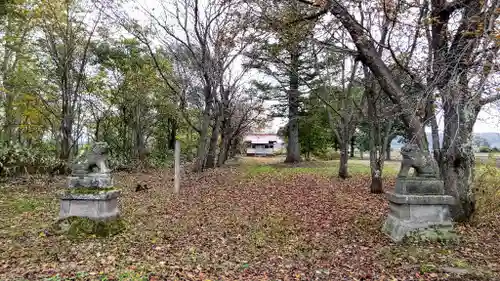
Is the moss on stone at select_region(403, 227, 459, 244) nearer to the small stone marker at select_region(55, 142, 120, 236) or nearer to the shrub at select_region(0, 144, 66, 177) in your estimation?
the small stone marker at select_region(55, 142, 120, 236)

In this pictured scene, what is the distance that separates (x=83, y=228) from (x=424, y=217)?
549 centimetres

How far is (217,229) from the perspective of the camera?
5.33 meters

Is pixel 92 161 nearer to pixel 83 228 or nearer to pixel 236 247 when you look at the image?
pixel 83 228

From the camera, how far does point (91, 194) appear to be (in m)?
4.81

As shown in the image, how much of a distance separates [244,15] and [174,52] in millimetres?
5275

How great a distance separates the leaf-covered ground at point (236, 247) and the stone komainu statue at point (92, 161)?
44.9 inches

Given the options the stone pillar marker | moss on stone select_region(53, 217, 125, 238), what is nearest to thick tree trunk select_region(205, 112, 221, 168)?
moss on stone select_region(53, 217, 125, 238)

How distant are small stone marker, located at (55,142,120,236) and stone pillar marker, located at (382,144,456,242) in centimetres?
477

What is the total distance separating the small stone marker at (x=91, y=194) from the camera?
189 inches

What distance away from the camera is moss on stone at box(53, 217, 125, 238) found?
463 cm

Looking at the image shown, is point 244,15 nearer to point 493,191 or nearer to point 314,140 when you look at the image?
point 493,191

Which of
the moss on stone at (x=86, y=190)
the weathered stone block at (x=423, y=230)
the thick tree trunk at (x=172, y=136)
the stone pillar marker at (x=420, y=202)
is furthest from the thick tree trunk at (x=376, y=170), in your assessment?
the thick tree trunk at (x=172, y=136)

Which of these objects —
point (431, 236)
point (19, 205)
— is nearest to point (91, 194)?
point (19, 205)

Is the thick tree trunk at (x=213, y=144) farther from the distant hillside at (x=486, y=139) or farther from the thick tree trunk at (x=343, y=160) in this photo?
the distant hillside at (x=486, y=139)
